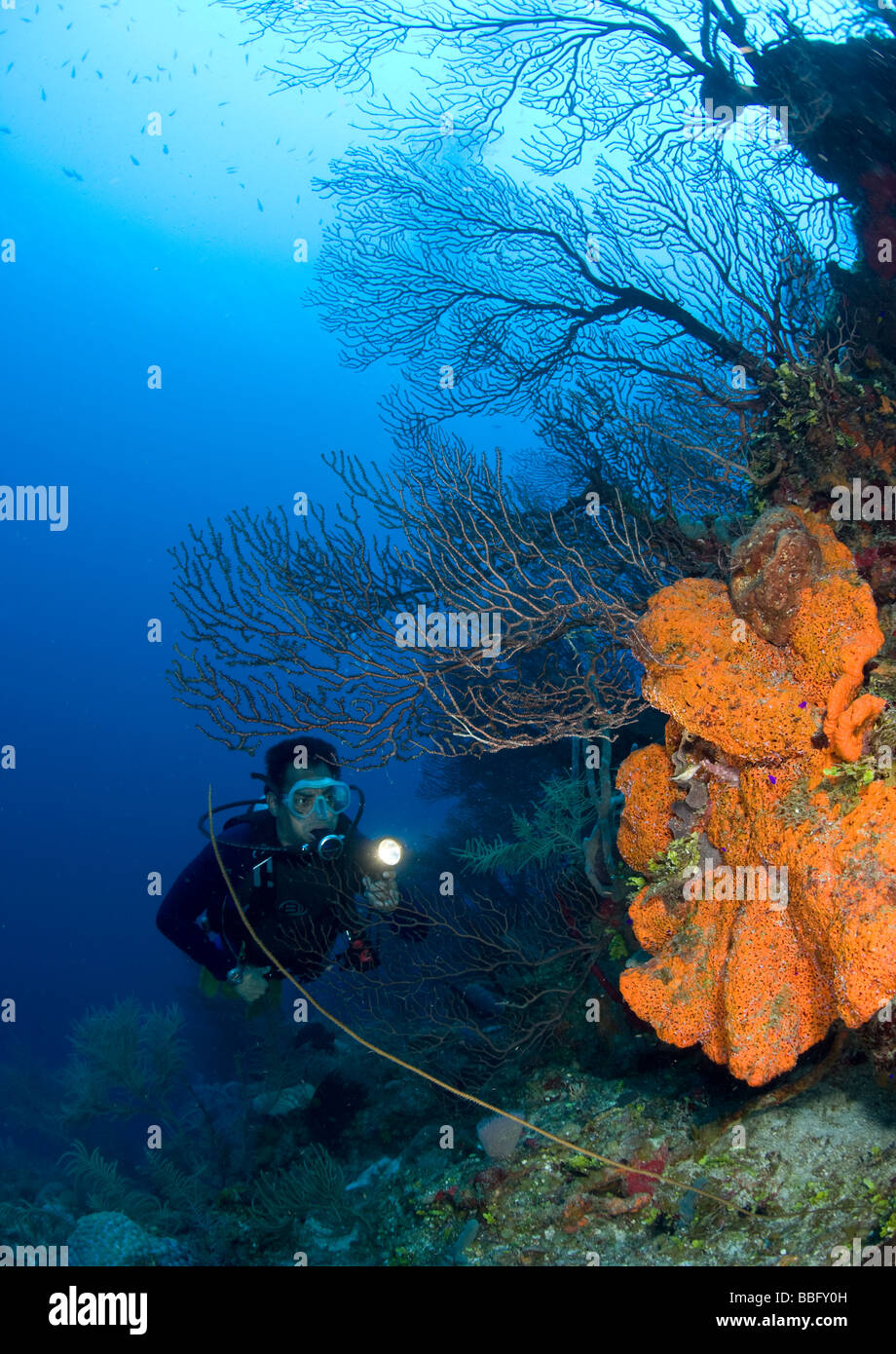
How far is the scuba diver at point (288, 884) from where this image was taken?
16.3ft

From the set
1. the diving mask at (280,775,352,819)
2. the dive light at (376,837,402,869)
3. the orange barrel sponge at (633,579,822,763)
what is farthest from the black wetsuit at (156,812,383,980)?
the orange barrel sponge at (633,579,822,763)

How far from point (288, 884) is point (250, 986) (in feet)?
2.98

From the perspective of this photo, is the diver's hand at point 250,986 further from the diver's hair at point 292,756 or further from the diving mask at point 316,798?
the diver's hair at point 292,756

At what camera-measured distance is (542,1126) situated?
11.9 ft

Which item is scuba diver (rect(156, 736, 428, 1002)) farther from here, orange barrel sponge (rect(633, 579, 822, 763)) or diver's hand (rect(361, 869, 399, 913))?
orange barrel sponge (rect(633, 579, 822, 763))

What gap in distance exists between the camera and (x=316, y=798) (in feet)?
16.7

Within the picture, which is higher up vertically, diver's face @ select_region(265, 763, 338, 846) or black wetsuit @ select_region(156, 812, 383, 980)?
diver's face @ select_region(265, 763, 338, 846)

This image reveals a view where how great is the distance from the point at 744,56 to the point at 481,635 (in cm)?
591

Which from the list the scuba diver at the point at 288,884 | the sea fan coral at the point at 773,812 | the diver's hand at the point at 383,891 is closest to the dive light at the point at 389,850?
the diver's hand at the point at 383,891

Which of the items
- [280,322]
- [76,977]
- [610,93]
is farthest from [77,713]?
[610,93]

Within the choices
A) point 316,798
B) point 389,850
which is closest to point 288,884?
point 316,798

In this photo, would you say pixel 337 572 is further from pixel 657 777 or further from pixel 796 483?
pixel 796 483

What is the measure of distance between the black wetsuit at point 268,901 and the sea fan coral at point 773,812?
2.79 meters

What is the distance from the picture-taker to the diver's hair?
5.13 metres
